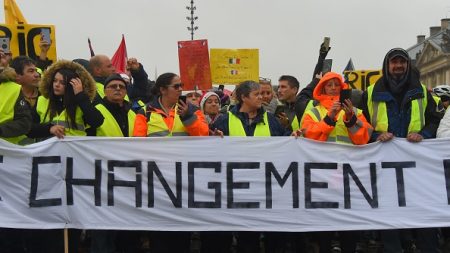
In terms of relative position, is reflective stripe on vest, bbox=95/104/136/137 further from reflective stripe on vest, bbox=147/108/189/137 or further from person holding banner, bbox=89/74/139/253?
reflective stripe on vest, bbox=147/108/189/137

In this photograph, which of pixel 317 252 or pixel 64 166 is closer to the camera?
pixel 64 166

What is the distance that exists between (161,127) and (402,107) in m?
2.30

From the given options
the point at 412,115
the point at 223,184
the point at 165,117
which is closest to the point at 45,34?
the point at 165,117

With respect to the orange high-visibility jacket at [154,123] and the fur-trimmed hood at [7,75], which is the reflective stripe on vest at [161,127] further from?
the fur-trimmed hood at [7,75]

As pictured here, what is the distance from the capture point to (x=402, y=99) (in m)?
5.72

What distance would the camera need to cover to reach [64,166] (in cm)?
550

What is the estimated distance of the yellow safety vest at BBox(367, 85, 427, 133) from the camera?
223 inches

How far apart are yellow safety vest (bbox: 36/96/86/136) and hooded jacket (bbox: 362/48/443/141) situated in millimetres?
2765

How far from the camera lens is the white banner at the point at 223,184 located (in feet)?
17.9

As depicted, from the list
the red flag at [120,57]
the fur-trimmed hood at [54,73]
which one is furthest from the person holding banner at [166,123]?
the red flag at [120,57]

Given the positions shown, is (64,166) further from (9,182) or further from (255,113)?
(255,113)

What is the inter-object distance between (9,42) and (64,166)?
11.4 feet

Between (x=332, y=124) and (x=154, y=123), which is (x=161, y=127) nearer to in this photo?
(x=154, y=123)

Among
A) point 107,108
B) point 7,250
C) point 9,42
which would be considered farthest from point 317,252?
point 9,42
